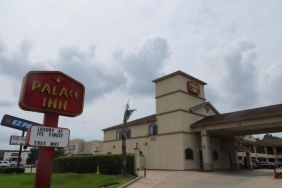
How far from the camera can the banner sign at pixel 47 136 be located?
25.5 ft

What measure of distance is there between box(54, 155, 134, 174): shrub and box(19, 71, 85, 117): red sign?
19960 mm

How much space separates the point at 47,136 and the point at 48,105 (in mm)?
1009

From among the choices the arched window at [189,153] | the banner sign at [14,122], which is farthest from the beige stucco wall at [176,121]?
the banner sign at [14,122]

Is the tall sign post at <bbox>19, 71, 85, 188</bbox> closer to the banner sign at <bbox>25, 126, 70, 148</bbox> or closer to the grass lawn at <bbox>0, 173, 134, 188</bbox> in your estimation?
the banner sign at <bbox>25, 126, 70, 148</bbox>

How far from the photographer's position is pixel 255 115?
3056 cm

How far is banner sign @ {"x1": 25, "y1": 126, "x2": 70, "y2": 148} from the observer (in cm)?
778

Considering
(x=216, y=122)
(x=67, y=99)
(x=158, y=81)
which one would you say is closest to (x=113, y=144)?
(x=158, y=81)

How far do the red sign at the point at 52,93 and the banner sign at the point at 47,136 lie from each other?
0.69 m

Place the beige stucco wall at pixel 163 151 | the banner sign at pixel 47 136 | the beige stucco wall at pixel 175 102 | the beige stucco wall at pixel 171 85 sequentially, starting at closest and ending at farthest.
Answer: the banner sign at pixel 47 136 < the beige stucco wall at pixel 163 151 < the beige stucco wall at pixel 175 102 < the beige stucco wall at pixel 171 85

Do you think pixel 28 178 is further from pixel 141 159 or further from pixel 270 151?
pixel 270 151

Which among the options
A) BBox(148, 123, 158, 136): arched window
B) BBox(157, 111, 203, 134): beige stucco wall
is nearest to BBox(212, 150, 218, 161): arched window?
BBox(157, 111, 203, 134): beige stucco wall

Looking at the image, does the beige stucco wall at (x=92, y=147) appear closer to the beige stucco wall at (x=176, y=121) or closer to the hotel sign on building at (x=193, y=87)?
the beige stucco wall at (x=176, y=121)

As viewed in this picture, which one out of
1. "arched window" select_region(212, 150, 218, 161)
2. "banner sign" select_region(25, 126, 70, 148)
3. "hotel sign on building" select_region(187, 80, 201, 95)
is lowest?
"banner sign" select_region(25, 126, 70, 148)

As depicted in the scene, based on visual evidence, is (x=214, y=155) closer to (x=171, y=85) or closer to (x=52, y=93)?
(x=171, y=85)
